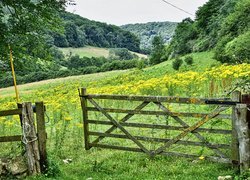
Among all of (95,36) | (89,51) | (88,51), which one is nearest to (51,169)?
(88,51)

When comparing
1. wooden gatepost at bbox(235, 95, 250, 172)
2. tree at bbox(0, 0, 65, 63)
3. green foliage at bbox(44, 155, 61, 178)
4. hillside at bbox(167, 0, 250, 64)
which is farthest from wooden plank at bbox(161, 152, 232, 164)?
hillside at bbox(167, 0, 250, 64)

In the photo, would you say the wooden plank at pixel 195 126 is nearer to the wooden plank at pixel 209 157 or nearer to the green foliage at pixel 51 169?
the wooden plank at pixel 209 157

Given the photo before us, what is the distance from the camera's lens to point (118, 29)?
158625 mm

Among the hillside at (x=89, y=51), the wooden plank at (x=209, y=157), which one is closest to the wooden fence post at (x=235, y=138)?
the wooden plank at (x=209, y=157)

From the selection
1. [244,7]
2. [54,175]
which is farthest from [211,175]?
[244,7]

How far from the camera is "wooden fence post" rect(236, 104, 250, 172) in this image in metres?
7.10

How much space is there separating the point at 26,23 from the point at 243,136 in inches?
290

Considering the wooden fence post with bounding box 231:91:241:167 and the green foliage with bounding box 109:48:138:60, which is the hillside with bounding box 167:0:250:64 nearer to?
the wooden fence post with bounding box 231:91:241:167

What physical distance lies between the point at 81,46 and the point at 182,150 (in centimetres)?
12758

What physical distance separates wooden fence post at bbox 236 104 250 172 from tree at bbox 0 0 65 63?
5.89 metres

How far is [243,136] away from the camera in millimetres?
7121

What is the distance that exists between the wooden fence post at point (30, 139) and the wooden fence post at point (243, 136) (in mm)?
4087

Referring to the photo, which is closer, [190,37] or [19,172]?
[19,172]

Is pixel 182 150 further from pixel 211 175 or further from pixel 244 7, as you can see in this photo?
pixel 244 7
